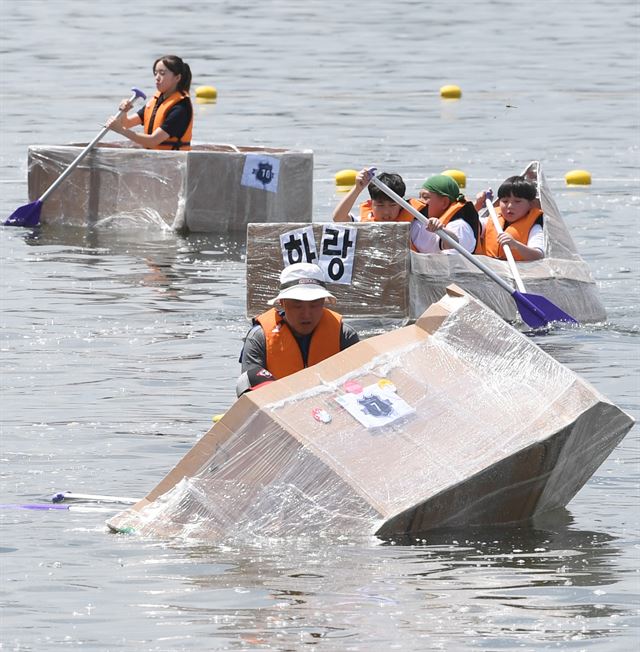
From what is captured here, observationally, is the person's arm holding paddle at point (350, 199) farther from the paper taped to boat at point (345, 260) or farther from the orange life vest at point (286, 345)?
the orange life vest at point (286, 345)

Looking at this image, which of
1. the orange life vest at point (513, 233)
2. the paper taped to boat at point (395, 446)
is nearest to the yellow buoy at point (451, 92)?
the orange life vest at point (513, 233)

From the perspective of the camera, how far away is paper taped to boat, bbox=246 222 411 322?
49.4 ft

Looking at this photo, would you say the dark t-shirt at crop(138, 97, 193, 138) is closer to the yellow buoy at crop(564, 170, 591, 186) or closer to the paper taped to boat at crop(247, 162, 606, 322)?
the paper taped to boat at crop(247, 162, 606, 322)

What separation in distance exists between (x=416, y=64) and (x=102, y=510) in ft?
86.5

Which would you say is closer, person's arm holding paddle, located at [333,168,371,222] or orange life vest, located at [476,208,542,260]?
person's arm holding paddle, located at [333,168,371,222]

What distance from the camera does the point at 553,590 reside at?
9.20 m

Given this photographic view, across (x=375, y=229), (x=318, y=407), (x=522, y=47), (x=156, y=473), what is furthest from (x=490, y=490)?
(x=522, y=47)

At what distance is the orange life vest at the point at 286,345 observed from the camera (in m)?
10.4

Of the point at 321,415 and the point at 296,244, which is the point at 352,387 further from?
the point at 296,244

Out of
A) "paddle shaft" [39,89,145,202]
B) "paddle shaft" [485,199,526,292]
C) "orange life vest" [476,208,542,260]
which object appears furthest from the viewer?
"paddle shaft" [39,89,145,202]

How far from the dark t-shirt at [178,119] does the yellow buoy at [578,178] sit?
5.19 metres

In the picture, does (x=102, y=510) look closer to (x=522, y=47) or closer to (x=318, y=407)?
(x=318, y=407)

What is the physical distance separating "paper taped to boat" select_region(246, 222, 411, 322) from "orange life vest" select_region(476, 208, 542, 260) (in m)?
1.18

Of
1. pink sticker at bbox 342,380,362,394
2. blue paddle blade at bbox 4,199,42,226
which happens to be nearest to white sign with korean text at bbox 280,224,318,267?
pink sticker at bbox 342,380,362,394
